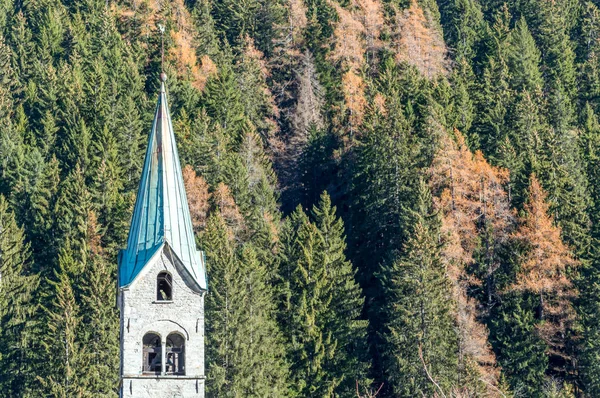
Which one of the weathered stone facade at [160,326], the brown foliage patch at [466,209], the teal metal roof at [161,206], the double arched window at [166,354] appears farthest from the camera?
the brown foliage patch at [466,209]

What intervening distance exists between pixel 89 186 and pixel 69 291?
1470cm

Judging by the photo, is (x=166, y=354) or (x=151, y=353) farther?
(x=151, y=353)

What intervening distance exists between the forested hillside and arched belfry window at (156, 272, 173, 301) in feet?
34.1

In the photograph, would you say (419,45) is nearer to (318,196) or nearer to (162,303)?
(318,196)

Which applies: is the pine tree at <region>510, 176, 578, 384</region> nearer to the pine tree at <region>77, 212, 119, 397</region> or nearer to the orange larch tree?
the orange larch tree

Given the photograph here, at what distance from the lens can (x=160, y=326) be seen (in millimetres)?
39562

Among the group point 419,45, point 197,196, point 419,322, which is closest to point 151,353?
point 419,322

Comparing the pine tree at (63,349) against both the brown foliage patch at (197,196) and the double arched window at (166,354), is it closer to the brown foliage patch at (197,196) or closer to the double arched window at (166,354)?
the brown foliage patch at (197,196)

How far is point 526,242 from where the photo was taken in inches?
2876

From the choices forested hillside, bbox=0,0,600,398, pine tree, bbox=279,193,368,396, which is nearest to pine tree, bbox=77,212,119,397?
forested hillside, bbox=0,0,600,398

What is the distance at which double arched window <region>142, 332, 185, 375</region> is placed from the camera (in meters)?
39.5

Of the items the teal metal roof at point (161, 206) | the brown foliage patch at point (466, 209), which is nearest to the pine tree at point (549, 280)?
the brown foliage patch at point (466, 209)

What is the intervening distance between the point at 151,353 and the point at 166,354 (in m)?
0.57

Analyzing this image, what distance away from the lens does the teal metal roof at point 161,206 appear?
40906 mm
